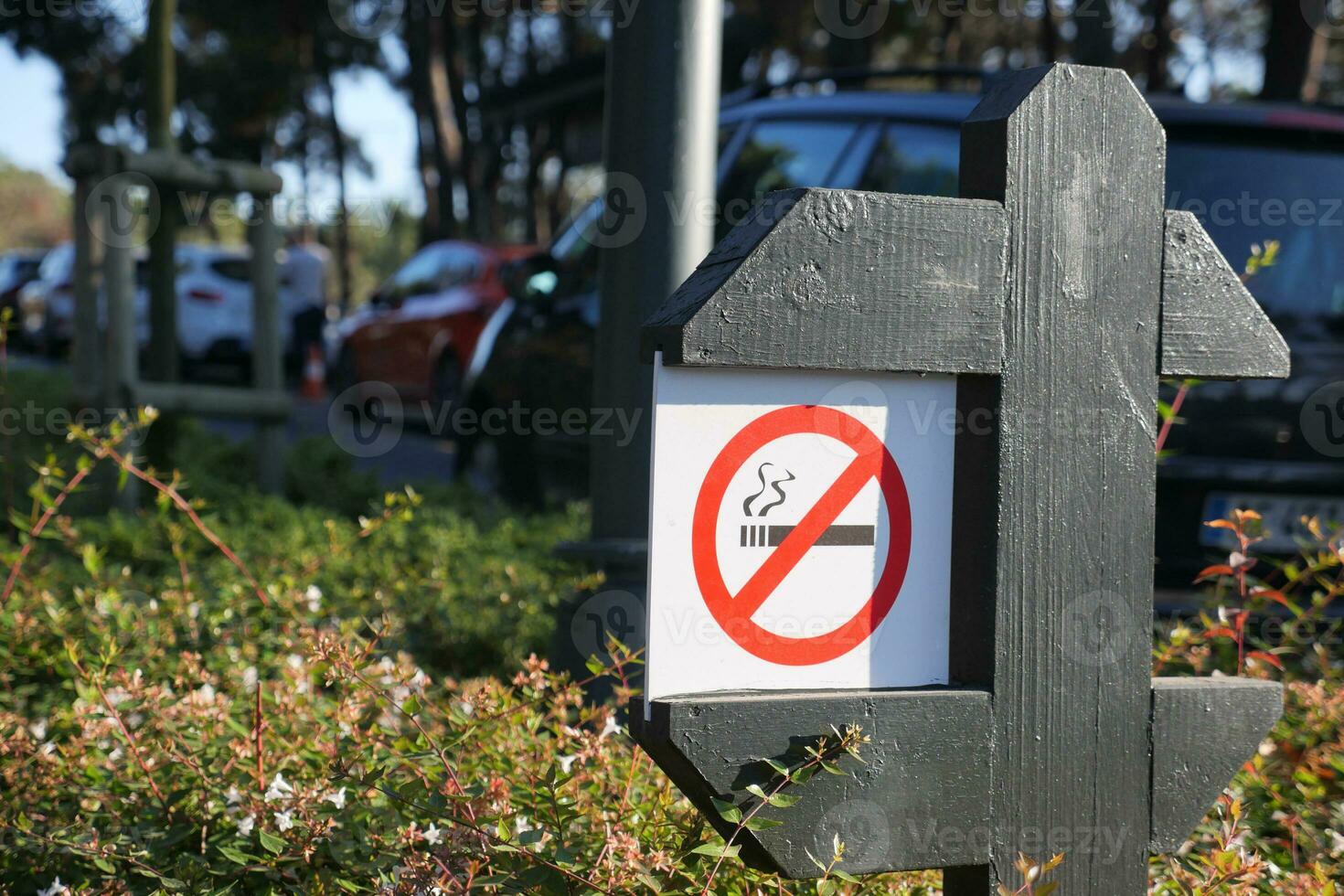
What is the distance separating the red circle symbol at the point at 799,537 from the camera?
184 cm

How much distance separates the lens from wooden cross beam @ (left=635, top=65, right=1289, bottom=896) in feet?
6.15

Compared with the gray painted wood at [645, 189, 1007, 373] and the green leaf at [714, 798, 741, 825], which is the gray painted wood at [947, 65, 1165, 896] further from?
the green leaf at [714, 798, 741, 825]

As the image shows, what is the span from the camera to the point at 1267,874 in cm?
265

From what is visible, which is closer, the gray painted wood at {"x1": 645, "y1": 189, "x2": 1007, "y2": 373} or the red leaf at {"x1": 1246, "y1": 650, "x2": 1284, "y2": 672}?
the gray painted wood at {"x1": 645, "y1": 189, "x2": 1007, "y2": 373}

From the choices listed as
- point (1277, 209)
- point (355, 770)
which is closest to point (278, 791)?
point (355, 770)

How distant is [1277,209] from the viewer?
4.48 m

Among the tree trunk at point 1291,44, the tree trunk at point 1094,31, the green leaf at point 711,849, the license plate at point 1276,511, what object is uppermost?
the tree trunk at point 1291,44

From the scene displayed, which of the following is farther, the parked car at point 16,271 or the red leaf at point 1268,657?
the parked car at point 16,271

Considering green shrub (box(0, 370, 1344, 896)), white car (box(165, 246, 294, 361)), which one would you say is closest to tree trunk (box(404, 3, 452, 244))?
white car (box(165, 246, 294, 361))

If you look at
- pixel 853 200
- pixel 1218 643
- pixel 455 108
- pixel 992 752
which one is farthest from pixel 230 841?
pixel 455 108

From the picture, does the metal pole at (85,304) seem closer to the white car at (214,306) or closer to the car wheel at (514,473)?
the car wheel at (514,473)

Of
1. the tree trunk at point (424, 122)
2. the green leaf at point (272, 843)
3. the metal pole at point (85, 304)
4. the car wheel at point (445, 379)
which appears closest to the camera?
the green leaf at point (272, 843)

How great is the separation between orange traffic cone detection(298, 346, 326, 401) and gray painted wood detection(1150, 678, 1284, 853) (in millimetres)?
18107

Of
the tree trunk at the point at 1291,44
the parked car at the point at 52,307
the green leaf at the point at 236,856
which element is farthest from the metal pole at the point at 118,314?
the parked car at the point at 52,307
